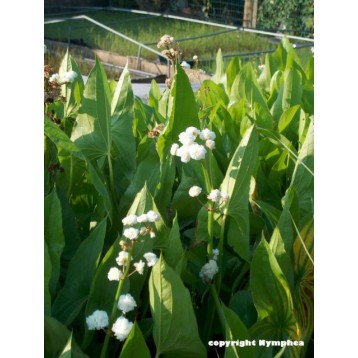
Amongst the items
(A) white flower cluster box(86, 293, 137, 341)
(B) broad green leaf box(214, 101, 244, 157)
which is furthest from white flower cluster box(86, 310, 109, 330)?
(B) broad green leaf box(214, 101, 244, 157)

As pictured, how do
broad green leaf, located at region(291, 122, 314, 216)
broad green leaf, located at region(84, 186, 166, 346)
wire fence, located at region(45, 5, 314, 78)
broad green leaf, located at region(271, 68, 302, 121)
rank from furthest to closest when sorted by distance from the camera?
wire fence, located at region(45, 5, 314, 78)
broad green leaf, located at region(271, 68, 302, 121)
broad green leaf, located at region(291, 122, 314, 216)
broad green leaf, located at region(84, 186, 166, 346)

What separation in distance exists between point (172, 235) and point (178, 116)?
0.21 meters

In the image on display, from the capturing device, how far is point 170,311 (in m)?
0.78

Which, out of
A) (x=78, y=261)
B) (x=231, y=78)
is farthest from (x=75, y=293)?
(x=231, y=78)

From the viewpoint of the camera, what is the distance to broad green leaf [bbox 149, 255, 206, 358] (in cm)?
76

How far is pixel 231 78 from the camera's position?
1658 millimetres

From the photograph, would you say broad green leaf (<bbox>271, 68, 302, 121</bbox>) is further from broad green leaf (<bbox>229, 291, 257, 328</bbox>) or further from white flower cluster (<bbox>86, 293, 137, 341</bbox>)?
white flower cluster (<bbox>86, 293, 137, 341</bbox>)

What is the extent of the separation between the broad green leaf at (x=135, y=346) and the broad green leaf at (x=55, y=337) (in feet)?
0.21

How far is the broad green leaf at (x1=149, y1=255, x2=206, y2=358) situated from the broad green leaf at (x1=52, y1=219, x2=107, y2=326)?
4.6 inches

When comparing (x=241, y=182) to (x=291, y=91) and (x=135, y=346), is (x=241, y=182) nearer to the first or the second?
(x=135, y=346)

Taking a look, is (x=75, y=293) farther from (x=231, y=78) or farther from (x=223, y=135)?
(x=231, y=78)

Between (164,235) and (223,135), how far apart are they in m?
0.37

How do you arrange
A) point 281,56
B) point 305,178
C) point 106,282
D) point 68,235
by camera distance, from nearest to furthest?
point 106,282
point 68,235
point 305,178
point 281,56

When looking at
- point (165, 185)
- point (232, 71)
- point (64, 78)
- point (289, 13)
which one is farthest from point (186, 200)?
point (232, 71)
